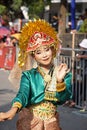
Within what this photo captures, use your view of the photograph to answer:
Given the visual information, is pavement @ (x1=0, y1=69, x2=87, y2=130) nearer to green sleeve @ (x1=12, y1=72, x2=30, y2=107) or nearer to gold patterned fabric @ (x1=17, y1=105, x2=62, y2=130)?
gold patterned fabric @ (x1=17, y1=105, x2=62, y2=130)

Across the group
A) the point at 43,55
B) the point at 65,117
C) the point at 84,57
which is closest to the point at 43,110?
the point at 43,55

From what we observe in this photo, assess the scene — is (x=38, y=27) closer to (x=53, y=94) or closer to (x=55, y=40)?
(x=55, y=40)

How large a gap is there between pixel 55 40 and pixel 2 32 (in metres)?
16.0

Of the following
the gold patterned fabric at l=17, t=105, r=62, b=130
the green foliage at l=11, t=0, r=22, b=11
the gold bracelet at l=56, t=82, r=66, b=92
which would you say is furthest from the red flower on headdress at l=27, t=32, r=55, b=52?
the green foliage at l=11, t=0, r=22, b=11

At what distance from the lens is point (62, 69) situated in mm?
4629

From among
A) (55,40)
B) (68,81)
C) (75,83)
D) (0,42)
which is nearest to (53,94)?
(68,81)

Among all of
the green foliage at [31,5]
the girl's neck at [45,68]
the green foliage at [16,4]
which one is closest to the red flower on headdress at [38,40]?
the girl's neck at [45,68]

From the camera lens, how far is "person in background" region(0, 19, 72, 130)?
189 inches

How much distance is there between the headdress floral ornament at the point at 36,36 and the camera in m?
4.95

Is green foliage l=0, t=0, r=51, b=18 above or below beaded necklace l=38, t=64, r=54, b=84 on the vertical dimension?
below

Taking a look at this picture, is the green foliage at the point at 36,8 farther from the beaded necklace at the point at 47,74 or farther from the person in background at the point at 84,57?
the beaded necklace at the point at 47,74

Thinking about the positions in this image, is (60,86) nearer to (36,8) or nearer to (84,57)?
(84,57)

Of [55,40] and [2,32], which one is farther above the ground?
[55,40]

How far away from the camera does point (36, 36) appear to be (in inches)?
195
